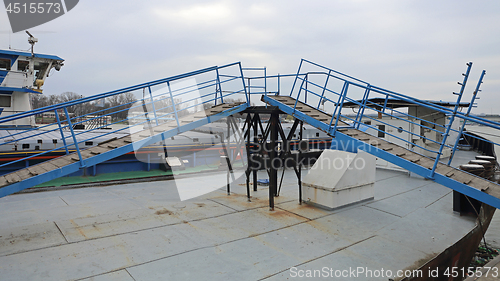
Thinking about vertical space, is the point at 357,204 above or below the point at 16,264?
below

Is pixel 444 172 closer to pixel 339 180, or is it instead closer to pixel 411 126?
pixel 339 180

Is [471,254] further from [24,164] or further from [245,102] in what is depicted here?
[24,164]

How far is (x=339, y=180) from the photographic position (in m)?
8.09

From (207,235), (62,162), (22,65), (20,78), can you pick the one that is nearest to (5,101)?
(20,78)

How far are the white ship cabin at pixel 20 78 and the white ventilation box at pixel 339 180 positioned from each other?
13.5 metres

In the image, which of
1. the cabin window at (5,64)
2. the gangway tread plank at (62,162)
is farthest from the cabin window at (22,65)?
the gangway tread plank at (62,162)

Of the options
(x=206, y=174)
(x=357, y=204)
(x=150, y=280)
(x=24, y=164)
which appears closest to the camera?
(x=150, y=280)

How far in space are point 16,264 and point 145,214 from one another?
289 cm

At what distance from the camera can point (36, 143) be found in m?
11.7

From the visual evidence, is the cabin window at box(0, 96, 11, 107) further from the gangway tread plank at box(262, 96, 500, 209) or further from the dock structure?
the gangway tread plank at box(262, 96, 500, 209)

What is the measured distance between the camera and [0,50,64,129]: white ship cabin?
1425 centimetres

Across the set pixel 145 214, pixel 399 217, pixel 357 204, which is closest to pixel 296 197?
Answer: pixel 357 204

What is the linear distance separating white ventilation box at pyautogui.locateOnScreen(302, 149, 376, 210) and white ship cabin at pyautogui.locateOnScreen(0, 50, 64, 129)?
13518mm

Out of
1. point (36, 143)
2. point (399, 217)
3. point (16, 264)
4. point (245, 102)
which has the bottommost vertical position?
point (399, 217)
